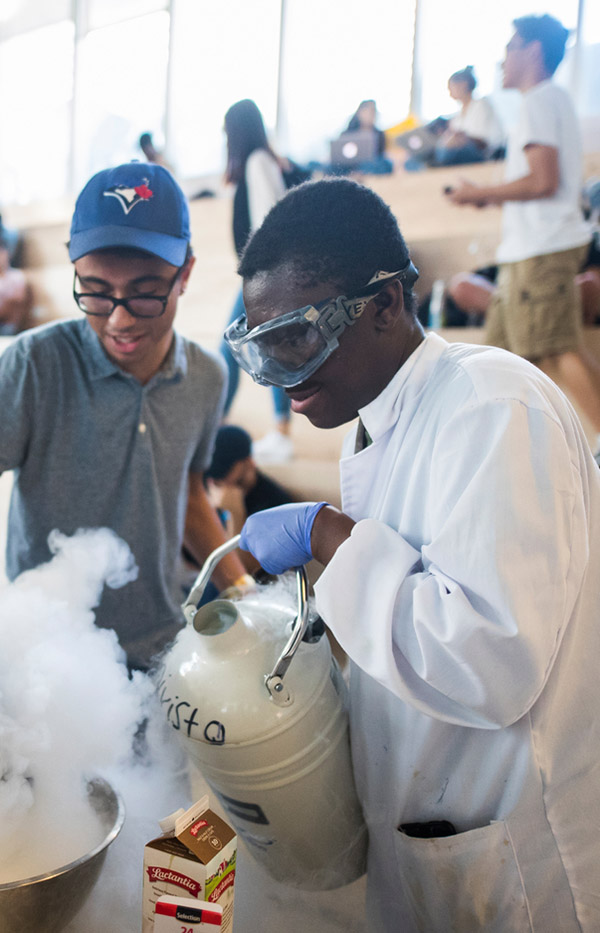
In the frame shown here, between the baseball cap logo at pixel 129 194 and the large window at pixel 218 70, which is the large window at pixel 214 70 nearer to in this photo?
the large window at pixel 218 70

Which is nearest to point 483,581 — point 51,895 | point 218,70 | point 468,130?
point 51,895

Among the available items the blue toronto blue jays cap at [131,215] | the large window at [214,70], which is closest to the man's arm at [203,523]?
the blue toronto blue jays cap at [131,215]

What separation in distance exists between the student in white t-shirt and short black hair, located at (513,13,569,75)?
1.02 feet

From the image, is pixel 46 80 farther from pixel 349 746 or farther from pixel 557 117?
pixel 349 746

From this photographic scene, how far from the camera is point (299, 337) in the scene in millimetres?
1209

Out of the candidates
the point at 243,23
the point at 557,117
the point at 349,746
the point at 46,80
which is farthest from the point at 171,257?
the point at 46,80

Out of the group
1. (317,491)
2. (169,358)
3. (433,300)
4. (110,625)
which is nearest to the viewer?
(110,625)

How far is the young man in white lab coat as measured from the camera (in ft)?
3.22

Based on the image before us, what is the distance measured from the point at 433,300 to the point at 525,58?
1073 mm

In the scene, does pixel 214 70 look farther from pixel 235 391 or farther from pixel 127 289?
pixel 127 289

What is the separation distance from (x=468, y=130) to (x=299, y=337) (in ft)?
8.95

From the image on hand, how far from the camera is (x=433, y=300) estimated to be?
10.9 ft

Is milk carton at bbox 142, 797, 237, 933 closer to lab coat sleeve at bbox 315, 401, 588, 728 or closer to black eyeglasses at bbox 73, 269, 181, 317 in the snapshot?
lab coat sleeve at bbox 315, 401, 588, 728

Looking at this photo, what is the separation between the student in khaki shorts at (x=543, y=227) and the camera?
2924 mm
